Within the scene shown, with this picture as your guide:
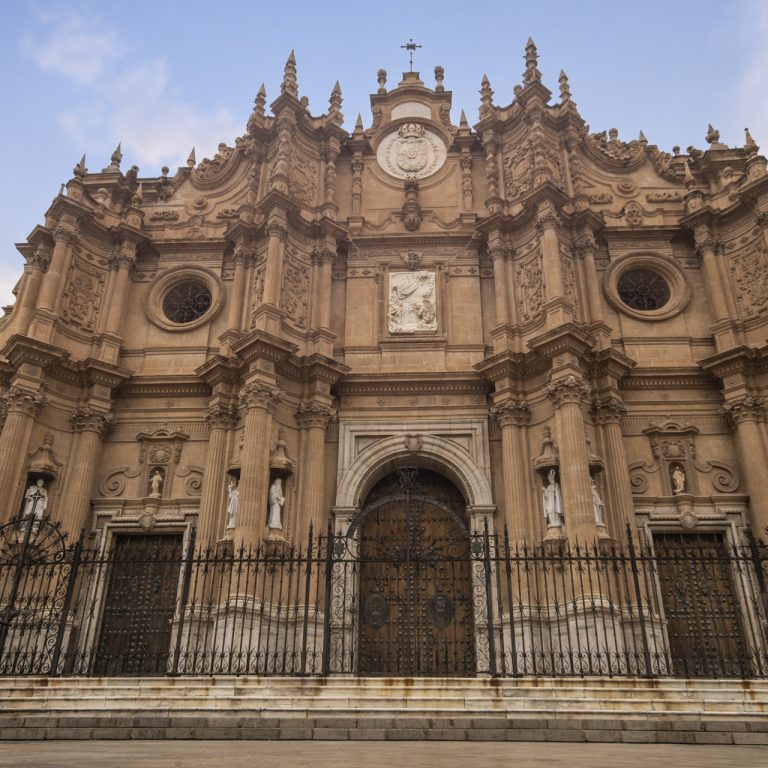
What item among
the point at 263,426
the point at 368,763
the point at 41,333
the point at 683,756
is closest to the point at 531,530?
the point at 263,426

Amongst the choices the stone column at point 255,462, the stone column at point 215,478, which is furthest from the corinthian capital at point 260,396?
the stone column at point 215,478

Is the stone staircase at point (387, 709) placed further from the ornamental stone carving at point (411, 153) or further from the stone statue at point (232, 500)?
the ornamental stone carving at point (411, 153)

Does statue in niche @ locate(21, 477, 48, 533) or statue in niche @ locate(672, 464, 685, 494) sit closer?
statue in niche @ locate(21, 477, 48, 533)

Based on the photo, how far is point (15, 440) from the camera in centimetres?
1455

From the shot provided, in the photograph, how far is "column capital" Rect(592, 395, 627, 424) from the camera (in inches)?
597

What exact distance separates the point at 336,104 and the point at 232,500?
11.8 metres

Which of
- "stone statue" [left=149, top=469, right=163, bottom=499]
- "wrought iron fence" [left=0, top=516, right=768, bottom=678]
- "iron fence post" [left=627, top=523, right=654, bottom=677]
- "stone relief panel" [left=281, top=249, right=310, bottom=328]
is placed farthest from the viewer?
"stone relief panel" [left=281, top=249, right=310, bottom=328]

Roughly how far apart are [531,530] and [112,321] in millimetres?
10899

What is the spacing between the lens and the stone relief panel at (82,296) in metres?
16.8

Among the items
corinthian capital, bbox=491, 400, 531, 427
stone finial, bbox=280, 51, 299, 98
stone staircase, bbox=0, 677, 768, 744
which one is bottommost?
stone staircase, bbox=0, 677, 768, 744

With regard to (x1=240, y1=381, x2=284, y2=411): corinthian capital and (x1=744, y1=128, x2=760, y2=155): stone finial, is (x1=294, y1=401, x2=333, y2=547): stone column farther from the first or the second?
(x1=744, y1=128, x2=760, y2=155): stone finial

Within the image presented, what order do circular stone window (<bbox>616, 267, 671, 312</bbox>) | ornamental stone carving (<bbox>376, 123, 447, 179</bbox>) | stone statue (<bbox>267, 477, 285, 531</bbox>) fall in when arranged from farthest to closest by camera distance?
ornamental stone carving (<bbox>376, 123, 447, 179</bbox>)
circular stone window (<bbox>616, 267, 671, 312</bbox>)
stone statue (<bbox>267, 477, 285, 531</bbox>)

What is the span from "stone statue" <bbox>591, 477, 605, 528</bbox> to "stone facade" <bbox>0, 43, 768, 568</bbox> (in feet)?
0.79

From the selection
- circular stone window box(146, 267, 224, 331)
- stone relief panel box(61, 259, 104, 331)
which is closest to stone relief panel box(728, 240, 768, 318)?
circular stone window box(146, 267, 224, 331)
